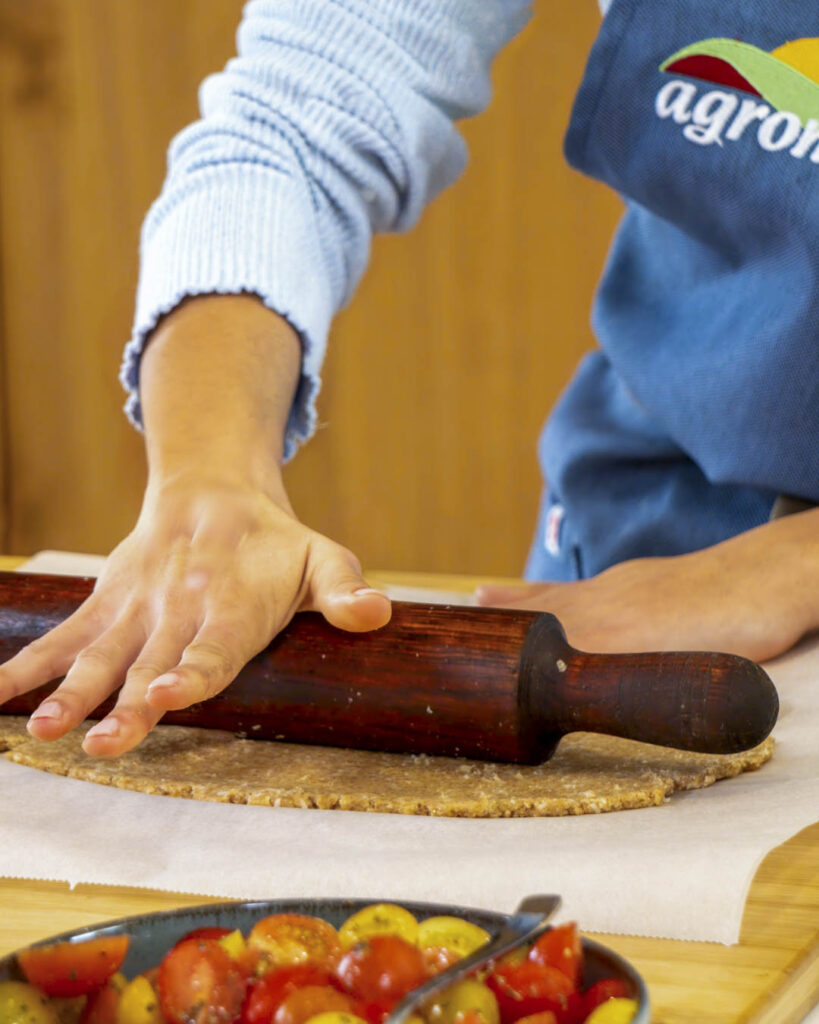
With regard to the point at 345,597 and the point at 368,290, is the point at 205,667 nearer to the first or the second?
the point at 345,597

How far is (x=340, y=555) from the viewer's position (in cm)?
78

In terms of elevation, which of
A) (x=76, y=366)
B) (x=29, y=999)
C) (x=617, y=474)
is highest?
(x=29, y=999)

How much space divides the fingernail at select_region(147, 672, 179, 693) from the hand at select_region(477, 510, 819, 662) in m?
0.33

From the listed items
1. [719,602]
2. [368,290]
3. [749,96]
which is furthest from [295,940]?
[368,290]

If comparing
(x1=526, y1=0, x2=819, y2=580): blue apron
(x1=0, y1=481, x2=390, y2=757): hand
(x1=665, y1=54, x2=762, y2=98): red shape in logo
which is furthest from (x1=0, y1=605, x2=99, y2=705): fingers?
(x1=665, y1=54, x2=762, y2=98): red shape in logo

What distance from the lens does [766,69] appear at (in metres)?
1.01

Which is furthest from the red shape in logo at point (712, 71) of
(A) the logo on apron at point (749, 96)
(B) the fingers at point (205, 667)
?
(B) the fingers at point (205, 667)

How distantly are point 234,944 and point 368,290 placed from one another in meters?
2.35

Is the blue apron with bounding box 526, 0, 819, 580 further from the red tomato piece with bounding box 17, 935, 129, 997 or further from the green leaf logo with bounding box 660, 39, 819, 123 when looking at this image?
the red tomato piece with bounding box 17, 935, 129, 997

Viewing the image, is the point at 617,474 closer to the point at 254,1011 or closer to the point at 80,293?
the point at 254,1011

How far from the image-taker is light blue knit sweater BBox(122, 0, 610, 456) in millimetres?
1038

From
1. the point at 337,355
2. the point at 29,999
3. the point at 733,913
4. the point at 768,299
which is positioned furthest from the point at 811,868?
Result: the point at 337,355

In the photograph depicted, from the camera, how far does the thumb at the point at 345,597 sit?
0.72 meters

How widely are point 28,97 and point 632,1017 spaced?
274cm
